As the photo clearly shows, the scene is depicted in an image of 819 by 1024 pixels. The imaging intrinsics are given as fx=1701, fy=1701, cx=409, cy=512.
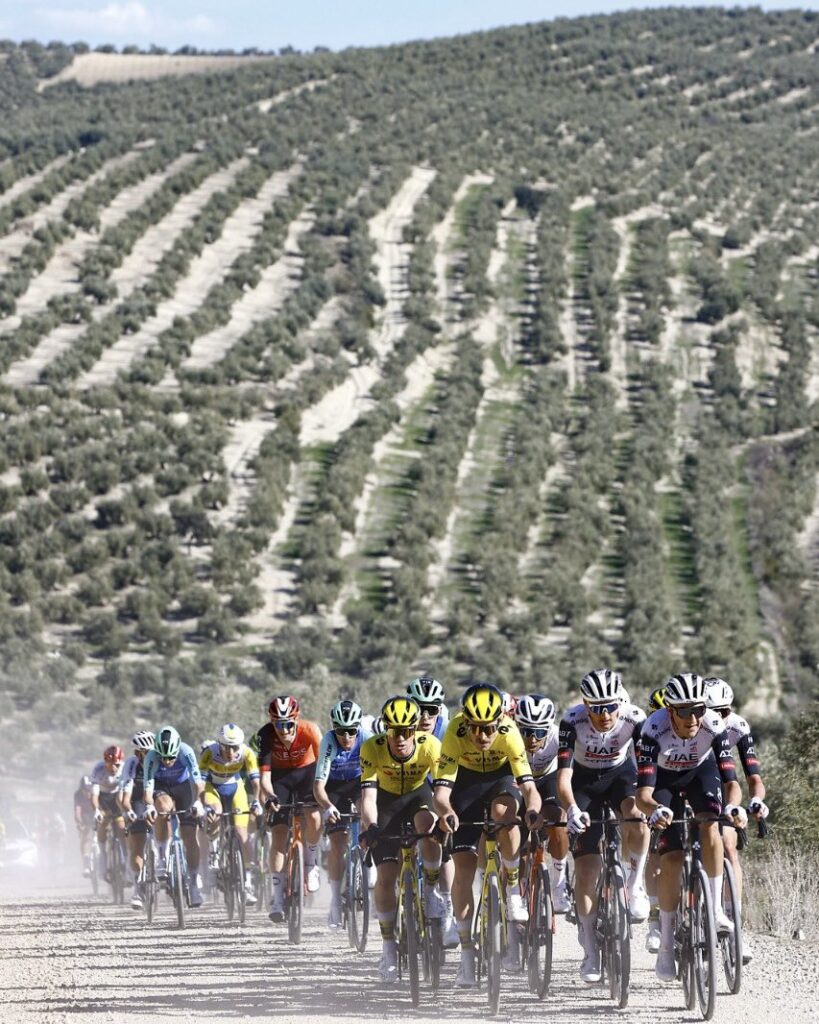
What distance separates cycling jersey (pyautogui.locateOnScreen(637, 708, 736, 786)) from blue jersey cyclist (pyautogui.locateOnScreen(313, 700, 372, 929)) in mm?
3360

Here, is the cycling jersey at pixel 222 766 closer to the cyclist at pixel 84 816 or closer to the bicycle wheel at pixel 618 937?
the cyclist at pixel 84 816

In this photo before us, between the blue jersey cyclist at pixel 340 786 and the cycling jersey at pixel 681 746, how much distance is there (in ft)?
11.0

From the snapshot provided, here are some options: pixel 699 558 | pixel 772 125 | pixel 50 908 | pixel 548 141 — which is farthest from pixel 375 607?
pixel 772 125

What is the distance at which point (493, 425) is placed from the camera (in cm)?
5866

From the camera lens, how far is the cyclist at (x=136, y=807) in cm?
1775

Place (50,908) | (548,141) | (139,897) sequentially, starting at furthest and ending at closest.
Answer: (548,141)
(50,908)
(139,897)

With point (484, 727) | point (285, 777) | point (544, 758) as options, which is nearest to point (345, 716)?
point (544, 758)

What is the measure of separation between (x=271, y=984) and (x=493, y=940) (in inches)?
92.6

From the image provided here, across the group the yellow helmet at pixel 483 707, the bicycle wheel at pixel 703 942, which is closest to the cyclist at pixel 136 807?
the yellow helmet at pixel 483 707

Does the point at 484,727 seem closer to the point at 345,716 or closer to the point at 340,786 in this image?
the point at 345,716

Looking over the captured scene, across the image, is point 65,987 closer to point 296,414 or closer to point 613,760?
point 613,760

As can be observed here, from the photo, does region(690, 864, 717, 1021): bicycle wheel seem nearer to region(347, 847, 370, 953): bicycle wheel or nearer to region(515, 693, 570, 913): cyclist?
region(515, 693, 570, 913): cyclist

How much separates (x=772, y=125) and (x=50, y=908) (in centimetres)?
9117

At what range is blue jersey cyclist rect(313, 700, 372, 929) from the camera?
13.6 meters
